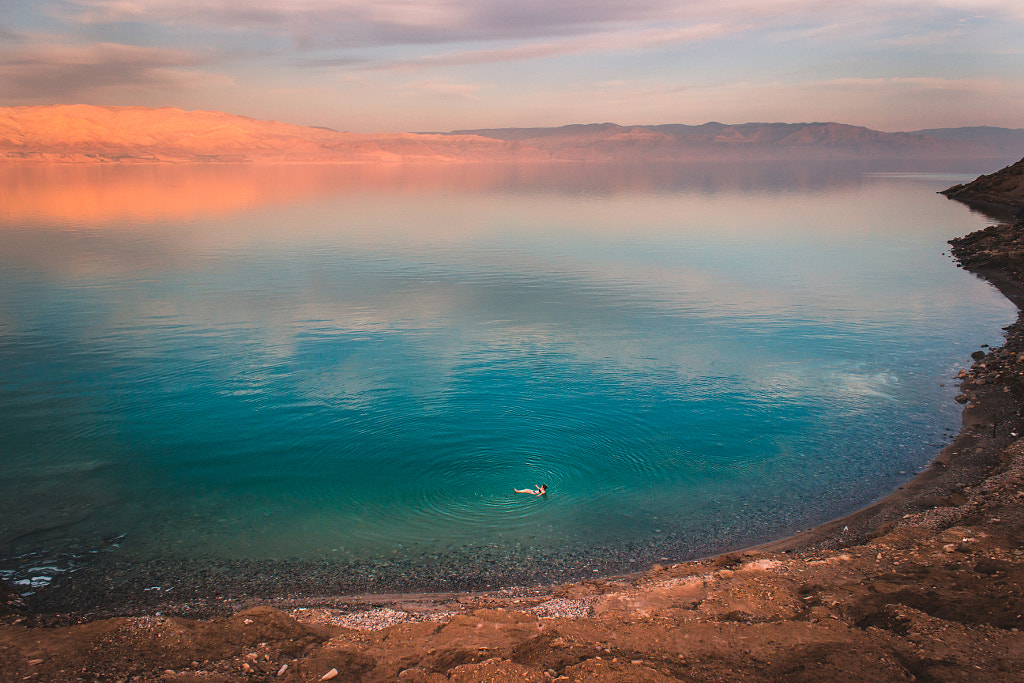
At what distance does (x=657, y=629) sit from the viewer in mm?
9266

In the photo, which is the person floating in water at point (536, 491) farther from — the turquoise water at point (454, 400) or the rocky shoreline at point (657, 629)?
the rocky shoreline at point (657, 629)

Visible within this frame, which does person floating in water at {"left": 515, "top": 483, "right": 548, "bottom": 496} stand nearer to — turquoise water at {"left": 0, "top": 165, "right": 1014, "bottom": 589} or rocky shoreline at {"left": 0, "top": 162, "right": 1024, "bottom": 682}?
turquoise water at {"left": 0, "top": 165, "right": 1014, "bottom": 589}

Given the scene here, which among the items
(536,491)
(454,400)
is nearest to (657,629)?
(536,491)

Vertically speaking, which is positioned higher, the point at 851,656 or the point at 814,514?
the point at 851,656

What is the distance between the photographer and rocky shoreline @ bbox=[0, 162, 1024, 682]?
27.0 ft

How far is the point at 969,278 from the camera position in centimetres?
4234

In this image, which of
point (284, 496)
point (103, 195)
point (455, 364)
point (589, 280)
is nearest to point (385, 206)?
point (103, 195)

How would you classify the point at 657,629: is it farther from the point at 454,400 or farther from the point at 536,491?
the point at 454,400

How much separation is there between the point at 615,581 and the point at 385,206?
77.8 meters

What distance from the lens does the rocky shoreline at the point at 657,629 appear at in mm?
8242

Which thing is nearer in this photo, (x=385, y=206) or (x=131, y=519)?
(x=131, y=519)

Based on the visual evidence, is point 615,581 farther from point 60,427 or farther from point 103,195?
point 103,195

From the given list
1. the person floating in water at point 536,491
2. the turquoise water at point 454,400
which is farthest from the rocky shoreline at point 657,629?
the person floating in water at point 536,491

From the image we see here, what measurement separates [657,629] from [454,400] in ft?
40.6
